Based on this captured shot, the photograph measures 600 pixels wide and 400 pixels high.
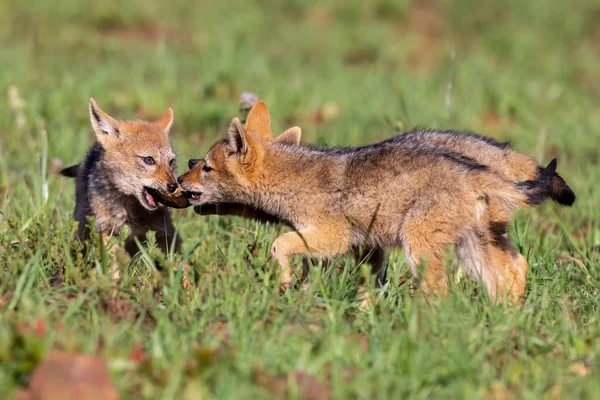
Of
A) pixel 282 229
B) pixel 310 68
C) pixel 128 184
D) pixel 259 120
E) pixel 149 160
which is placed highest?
pixel 259 120

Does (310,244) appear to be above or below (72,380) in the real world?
below

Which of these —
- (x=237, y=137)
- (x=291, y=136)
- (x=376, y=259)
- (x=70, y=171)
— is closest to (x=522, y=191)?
(x=376, y=259)

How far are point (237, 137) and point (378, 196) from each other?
1022 millimetres

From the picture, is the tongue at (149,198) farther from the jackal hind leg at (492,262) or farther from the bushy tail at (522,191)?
the bushy tail at (522,191)

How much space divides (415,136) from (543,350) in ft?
7.23

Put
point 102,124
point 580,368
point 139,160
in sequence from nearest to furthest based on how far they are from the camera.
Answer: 1. point 580,368
2. point 139,160
3. point 102,124

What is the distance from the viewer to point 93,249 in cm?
505

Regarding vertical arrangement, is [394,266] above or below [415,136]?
below

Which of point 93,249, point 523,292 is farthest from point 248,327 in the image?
point 523,292

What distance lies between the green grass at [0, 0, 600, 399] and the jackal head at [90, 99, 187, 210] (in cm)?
43

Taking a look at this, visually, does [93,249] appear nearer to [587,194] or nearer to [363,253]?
[363,253]

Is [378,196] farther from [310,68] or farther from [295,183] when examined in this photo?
[310,68]

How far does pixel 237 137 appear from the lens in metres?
5.82

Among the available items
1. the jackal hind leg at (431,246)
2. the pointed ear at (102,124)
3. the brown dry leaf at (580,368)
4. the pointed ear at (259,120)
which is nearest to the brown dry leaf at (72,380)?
the brown dry leaf at (580,368)
